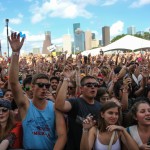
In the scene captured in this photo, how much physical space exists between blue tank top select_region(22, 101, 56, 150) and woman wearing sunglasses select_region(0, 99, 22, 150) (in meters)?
0.08

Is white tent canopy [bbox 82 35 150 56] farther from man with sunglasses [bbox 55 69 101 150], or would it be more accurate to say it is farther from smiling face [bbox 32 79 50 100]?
smiling face [bbox 32 79 50 100]

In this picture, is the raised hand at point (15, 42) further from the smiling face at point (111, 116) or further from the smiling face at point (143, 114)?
the smiling face at point (143, 114)

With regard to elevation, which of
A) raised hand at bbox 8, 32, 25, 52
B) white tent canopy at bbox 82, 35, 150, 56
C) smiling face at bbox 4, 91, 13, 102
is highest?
white tent canopy at bbox 82, 35, 150, 56

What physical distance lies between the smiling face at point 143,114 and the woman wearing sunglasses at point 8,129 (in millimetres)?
1404

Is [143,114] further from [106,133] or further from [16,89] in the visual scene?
[16,89]

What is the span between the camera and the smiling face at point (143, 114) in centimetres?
326

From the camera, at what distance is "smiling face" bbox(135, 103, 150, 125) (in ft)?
10.7

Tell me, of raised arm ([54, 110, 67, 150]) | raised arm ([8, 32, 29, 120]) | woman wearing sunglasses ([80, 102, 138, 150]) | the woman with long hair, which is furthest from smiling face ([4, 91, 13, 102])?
the woman with long hair

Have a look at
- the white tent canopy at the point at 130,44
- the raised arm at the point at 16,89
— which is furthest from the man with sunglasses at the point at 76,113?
the white tent canopy at the point at 130,44

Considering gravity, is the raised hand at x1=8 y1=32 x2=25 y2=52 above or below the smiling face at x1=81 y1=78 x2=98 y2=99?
above

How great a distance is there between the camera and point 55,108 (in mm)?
3271

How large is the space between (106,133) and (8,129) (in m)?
1.13

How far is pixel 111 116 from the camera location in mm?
3316

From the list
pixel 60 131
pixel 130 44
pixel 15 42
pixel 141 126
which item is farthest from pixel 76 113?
pixel 130 44
